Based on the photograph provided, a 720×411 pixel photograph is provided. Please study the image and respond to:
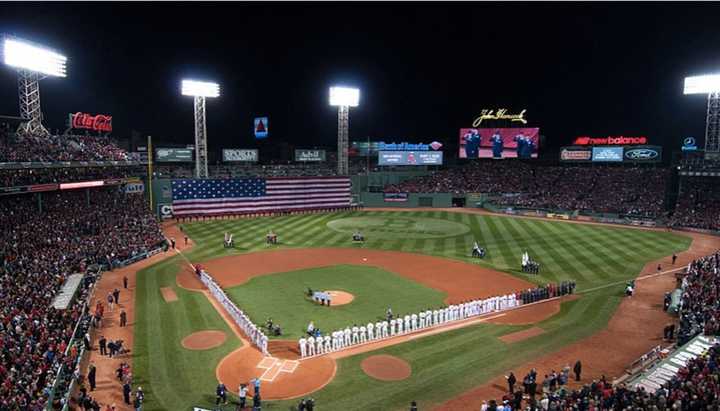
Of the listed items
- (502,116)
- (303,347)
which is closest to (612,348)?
(303,347)

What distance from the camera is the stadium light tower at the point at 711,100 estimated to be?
5641cm

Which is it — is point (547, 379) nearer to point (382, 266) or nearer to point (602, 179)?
point (382, 266)

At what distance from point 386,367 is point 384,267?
1705 centimetres

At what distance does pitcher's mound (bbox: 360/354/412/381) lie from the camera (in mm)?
19766

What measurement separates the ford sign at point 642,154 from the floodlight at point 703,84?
13.3 metres

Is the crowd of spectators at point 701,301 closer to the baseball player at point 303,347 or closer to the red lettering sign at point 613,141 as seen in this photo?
the baseball player at point 303,347

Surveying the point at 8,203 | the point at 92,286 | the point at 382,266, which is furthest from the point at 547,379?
the point at 8,203

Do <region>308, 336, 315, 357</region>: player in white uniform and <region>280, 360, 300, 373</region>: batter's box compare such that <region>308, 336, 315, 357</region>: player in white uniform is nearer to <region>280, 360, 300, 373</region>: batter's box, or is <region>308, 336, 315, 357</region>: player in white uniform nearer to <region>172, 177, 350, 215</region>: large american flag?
<region>280, 360, 300, 373</region>: batter's box

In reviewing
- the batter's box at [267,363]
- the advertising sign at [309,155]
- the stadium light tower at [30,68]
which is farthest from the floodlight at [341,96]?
the batter's box at [267,363]

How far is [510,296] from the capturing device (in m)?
28.3

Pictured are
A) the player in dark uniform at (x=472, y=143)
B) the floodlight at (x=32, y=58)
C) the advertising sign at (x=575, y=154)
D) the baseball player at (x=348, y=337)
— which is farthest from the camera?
the player in dark uniform at (x=472, y=143)

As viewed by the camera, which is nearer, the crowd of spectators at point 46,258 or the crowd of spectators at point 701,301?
the crowd of spectators at point 46,258

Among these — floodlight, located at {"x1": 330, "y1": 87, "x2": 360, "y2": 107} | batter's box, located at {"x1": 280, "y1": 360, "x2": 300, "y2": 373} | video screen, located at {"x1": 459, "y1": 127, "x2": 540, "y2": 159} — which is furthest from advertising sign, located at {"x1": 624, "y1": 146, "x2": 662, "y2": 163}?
batter's box, located at {"x1": 280, "y1": 360, "x2": 300, "y2": 373}

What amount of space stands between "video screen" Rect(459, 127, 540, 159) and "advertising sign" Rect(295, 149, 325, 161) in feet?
82.6
